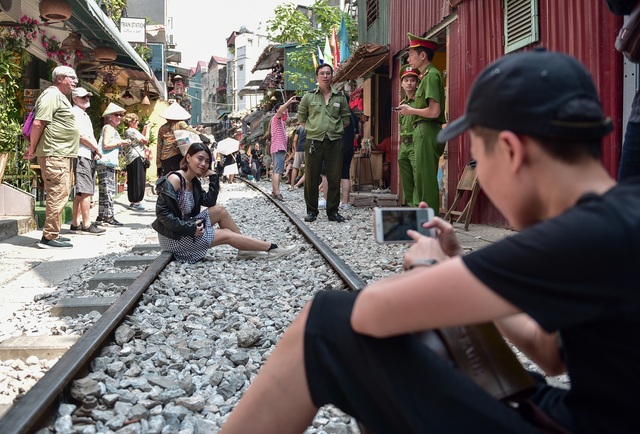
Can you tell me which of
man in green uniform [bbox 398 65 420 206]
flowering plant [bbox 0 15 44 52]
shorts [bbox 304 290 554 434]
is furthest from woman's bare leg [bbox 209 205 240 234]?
shorts [bbox 304 290 554 434]

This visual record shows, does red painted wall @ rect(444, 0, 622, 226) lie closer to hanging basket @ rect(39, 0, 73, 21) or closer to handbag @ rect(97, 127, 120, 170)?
A: handbag @ rect(97, 127, 120, 170)

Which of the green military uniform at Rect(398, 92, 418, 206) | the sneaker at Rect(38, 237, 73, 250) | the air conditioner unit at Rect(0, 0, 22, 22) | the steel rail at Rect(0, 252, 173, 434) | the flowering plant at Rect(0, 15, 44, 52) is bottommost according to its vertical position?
the steel rail at Rect(0, 252, 173, 434)

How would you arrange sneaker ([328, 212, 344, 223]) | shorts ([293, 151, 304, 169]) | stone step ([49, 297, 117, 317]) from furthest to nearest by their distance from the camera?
shorts ([293, 151, 304, 169]) → sneaker ([328, 212, 344, 223]) → stone step ([49, 297, 117, 317])

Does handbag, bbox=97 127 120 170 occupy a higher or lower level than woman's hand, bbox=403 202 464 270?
higher

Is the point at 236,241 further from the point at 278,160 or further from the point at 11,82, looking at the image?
the point at 278,160

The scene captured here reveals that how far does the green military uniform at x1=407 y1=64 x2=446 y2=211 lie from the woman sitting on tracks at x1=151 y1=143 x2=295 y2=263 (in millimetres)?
1605

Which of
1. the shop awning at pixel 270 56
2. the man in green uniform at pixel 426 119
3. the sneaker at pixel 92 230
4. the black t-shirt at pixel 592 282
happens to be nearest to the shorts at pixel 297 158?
the sneaker at pixel 92 230

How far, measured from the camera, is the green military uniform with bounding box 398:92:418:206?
7531 mm

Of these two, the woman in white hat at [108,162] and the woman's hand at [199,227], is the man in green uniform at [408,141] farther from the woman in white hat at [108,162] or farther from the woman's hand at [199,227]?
the woman in white hat at [108,162]

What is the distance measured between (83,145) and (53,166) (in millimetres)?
1180

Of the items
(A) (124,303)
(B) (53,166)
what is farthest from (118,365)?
(B) (53,166)

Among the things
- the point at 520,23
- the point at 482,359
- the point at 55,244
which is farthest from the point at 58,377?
the point at 520,23

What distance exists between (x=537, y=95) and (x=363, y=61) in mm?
13472

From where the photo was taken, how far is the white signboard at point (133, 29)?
18.7 meters
